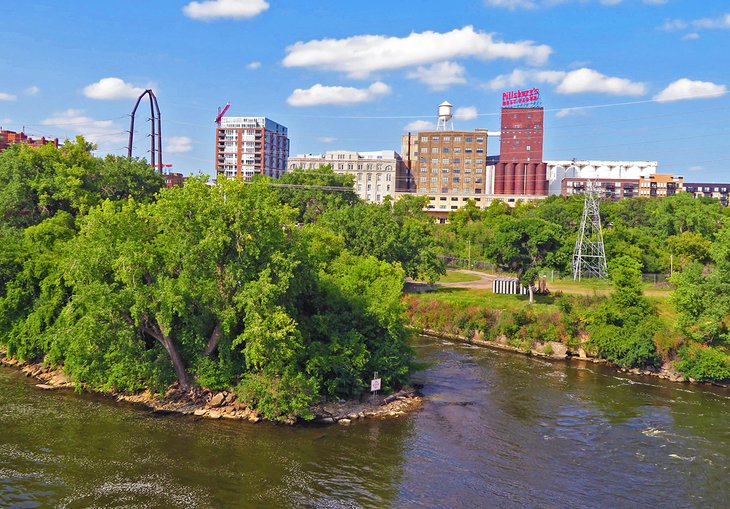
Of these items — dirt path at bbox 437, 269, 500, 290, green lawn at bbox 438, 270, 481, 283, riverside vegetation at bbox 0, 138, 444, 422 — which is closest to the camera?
riverside vegetation at bbox 0, 138, 444, 422

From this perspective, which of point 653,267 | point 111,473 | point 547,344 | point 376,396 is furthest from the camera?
point 653,267

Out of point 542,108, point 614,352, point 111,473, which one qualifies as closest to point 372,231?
point 614,352

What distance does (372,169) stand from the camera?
7436 inches

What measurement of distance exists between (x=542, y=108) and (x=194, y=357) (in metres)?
158

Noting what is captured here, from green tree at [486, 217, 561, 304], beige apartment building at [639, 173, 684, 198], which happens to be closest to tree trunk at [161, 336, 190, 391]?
green tree at [486, 217, 561, 304]

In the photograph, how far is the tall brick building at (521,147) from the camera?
177625mm

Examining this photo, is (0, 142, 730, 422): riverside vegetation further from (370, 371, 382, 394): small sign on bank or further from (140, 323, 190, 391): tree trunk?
(370, 371, 382, 394): small sign on bank

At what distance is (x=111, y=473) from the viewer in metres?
30.7

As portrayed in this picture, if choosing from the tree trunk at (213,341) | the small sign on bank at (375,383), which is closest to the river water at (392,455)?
the small sign on bank at (375,383)

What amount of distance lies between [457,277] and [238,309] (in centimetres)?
6280

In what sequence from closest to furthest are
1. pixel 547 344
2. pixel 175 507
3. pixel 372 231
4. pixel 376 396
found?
pixel 175 507 < pixel 376 396 < pixel 547 344 < pixel 372 231

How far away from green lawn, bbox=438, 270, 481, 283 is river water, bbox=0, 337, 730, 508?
4626cm

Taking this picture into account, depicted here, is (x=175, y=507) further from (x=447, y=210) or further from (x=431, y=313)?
(x=447, y=210)

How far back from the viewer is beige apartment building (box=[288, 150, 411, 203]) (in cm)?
18762
